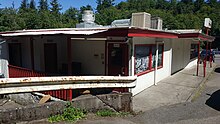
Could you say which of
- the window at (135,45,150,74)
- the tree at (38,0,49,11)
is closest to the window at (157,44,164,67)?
the window at (135,45,150,74)

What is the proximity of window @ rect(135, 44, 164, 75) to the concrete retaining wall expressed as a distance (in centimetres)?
301

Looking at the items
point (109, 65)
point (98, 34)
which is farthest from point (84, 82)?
point (109, 65)

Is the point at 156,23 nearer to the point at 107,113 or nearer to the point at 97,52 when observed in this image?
the point at 97,52

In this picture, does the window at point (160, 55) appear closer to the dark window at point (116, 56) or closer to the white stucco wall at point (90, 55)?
the dark window at point (116, 56)

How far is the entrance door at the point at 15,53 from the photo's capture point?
1223 cm

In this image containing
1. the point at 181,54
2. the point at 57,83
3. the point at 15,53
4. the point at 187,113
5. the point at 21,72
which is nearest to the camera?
the point at 57,83

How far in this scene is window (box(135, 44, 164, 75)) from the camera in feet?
29.4

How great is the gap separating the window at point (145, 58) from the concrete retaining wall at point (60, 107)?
301 centimetres

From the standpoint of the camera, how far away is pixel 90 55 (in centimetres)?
1009

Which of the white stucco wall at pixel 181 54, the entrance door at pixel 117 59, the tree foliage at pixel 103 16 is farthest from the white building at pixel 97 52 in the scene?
the tree foliage at pixel 103 16

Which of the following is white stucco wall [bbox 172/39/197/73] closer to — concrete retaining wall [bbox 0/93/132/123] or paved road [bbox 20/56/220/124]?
paved road [bbox 20/56/220/124]

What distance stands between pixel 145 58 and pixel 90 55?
9.02ft

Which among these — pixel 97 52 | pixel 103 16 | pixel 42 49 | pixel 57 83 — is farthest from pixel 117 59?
pixel 103 16

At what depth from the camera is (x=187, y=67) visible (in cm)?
1753
